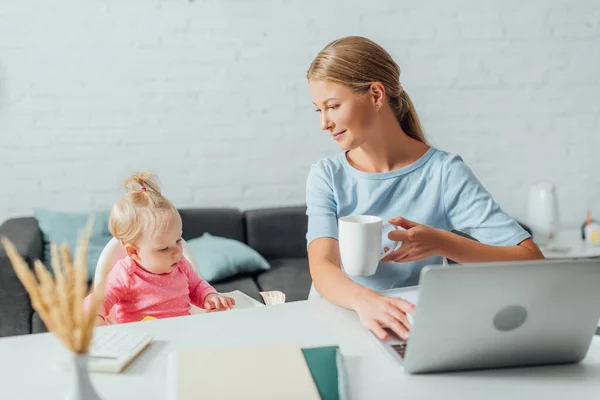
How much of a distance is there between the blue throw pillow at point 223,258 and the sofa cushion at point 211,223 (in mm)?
57

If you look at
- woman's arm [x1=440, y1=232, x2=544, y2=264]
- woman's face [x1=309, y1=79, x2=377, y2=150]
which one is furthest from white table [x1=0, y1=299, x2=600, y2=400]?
woman's face [x1=309, y1=79, x2=377, y2=150]

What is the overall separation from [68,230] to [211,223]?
2.05 ft

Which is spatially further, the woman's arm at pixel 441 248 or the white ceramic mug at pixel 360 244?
the woman's arm at pixel 441 248

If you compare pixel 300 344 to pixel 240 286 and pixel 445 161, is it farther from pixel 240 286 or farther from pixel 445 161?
pixel 240 286

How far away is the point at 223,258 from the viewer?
121 inches

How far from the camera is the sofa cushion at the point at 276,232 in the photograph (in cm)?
337

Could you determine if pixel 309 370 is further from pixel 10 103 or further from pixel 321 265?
pixel 10 103

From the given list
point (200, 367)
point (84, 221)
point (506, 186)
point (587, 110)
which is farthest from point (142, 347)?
point (587, 110)

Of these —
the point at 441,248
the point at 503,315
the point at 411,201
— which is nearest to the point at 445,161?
the point at 411,201

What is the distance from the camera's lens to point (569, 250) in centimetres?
332

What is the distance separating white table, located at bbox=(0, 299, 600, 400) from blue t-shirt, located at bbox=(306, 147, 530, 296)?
1.18 feet

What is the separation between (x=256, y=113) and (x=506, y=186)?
1345 millimetres

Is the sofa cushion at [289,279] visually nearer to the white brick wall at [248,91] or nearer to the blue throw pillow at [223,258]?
the blue throw pillow at [223,258]

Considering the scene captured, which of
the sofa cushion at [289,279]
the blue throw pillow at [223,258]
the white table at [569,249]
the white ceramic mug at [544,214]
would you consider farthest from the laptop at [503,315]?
the white ceramic mug at [544,214]
